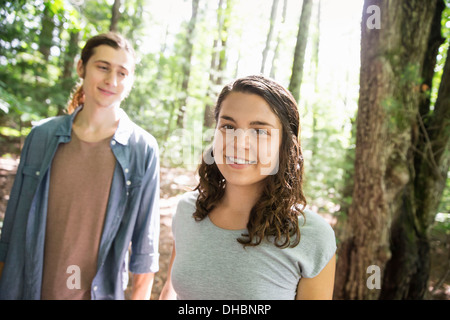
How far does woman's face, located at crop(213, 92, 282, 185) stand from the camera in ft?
4.07

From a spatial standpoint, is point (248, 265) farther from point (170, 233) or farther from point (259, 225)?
point (170, 233)

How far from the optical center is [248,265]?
122 centimetres

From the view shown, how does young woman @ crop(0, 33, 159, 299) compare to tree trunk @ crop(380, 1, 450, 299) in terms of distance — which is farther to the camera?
tree trunk @ crop(380, 1, 450, 299)

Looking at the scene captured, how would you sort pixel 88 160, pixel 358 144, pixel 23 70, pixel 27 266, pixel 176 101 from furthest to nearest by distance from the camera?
pixel 176 101 < pixel 23 70 < pixel 358 144 < pixel 88 160 < pixel 27 266

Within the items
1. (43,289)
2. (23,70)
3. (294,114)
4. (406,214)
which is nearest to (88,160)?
(43,289)

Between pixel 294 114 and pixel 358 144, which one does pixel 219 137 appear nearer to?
pixel 294 114

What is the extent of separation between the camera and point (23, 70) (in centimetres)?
511

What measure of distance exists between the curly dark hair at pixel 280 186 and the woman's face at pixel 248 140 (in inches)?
1.6

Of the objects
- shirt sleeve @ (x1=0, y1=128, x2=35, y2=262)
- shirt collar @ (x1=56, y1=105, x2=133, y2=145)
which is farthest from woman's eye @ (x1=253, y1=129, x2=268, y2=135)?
shirt sleeve @ (x1=0, y1=128, x2=35, y2=262)

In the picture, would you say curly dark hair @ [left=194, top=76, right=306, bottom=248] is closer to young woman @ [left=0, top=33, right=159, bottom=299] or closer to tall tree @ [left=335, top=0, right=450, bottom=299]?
young woman @ [left=0, top=33, right=159, bottom=299]

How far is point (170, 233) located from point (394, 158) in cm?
385

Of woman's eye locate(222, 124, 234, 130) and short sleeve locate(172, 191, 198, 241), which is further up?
woman's eye locate(222, 124, 234, 130)
